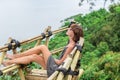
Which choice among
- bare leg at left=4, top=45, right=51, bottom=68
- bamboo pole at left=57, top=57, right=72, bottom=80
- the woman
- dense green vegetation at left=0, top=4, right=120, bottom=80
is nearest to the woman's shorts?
the woman

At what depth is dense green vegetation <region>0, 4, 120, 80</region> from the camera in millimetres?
11992

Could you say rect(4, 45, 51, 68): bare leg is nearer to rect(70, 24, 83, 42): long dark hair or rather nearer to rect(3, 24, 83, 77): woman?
rect(3, 24, 83, 77): woman

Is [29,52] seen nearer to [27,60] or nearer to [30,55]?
[30,55]

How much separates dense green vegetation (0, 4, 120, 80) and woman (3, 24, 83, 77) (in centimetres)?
99

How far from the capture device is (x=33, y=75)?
9297 millimetres

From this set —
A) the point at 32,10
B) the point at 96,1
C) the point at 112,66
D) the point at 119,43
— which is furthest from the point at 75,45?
the point at 32,10

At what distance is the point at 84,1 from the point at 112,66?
13833 millimetres

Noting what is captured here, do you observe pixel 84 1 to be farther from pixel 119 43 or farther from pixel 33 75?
pixel 33 75

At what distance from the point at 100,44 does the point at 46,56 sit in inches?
198

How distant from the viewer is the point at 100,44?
551 inches

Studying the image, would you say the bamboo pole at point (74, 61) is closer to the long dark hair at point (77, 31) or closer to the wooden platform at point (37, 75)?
the long dark hair at point (77, 31)

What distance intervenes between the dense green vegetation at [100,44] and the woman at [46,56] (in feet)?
3.25

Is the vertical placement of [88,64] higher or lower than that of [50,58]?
lower

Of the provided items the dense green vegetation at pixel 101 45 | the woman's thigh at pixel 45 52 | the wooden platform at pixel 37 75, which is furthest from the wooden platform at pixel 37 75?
the dense green vegetation at pixel 101 45
